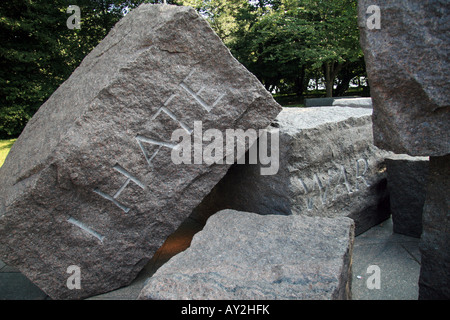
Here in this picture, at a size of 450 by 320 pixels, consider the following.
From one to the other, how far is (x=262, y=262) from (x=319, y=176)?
3.96ft

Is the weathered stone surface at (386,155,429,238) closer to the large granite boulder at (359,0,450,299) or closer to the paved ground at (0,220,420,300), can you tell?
the paved ground at (0,220,420,300)

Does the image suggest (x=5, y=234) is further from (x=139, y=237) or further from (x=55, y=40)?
(x=55, y=40)

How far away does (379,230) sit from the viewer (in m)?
2.90

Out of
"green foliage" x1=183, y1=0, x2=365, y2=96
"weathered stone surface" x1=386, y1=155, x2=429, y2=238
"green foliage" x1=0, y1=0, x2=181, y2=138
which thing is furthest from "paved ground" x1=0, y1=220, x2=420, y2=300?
"green foliage" x1=183, y1=0, x2=365, y2=96

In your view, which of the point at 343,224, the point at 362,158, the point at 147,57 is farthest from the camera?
the point at 362,158

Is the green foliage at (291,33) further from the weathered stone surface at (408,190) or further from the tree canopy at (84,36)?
the weathered stone surface at (408,190)

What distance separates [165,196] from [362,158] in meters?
1.76

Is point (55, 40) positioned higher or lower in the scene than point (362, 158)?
higher

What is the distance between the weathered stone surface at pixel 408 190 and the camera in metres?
2.54

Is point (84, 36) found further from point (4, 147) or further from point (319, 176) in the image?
point (319, 176)

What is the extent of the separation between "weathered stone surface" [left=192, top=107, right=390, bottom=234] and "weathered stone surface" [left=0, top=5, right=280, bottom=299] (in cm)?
42

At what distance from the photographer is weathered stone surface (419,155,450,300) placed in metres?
1.62
